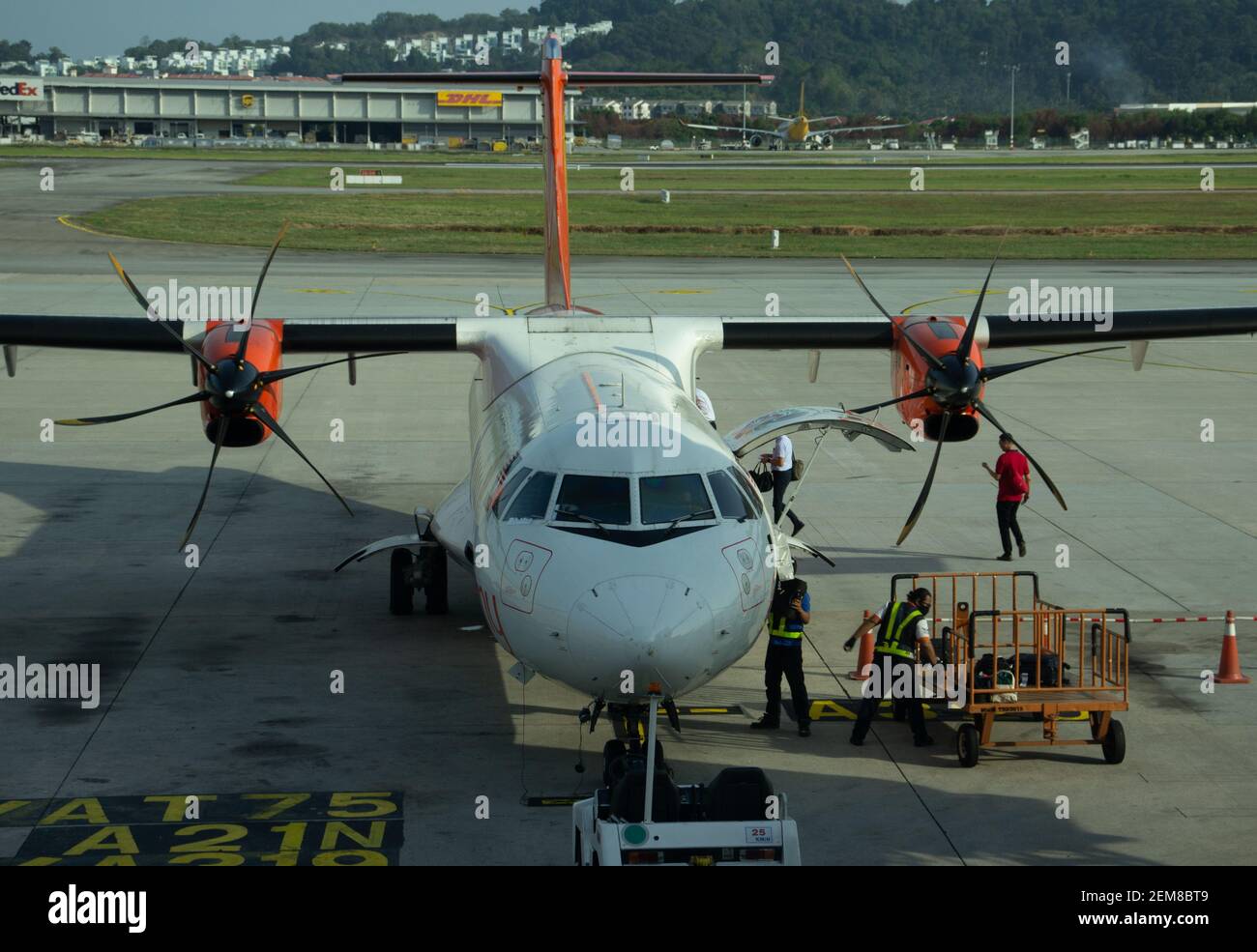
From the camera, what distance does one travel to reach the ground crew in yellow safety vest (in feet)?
43.5

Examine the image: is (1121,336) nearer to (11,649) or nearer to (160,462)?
(11,649)

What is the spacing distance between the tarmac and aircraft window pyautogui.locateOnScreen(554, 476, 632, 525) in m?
2.35

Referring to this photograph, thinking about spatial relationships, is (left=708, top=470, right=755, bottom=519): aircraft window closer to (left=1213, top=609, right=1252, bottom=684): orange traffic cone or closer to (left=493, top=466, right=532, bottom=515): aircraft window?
(left=493, top=466, right=532, bottom=515): aircraft window

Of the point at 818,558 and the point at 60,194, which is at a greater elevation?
the point at 60,194

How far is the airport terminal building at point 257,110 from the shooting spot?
516ft

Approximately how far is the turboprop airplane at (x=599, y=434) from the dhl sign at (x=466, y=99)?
14002 cm

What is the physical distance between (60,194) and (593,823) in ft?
253

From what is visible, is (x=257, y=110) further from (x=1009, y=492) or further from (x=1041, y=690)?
(x=1041, y=690)

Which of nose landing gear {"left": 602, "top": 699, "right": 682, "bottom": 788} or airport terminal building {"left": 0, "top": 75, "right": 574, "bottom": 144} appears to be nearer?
nose landing gear {"left": 602, "top": 699, "right": 682, "bottom": 788}

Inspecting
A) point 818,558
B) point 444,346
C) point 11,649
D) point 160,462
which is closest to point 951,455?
point 818,558

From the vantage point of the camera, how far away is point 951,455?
25.4 metres
